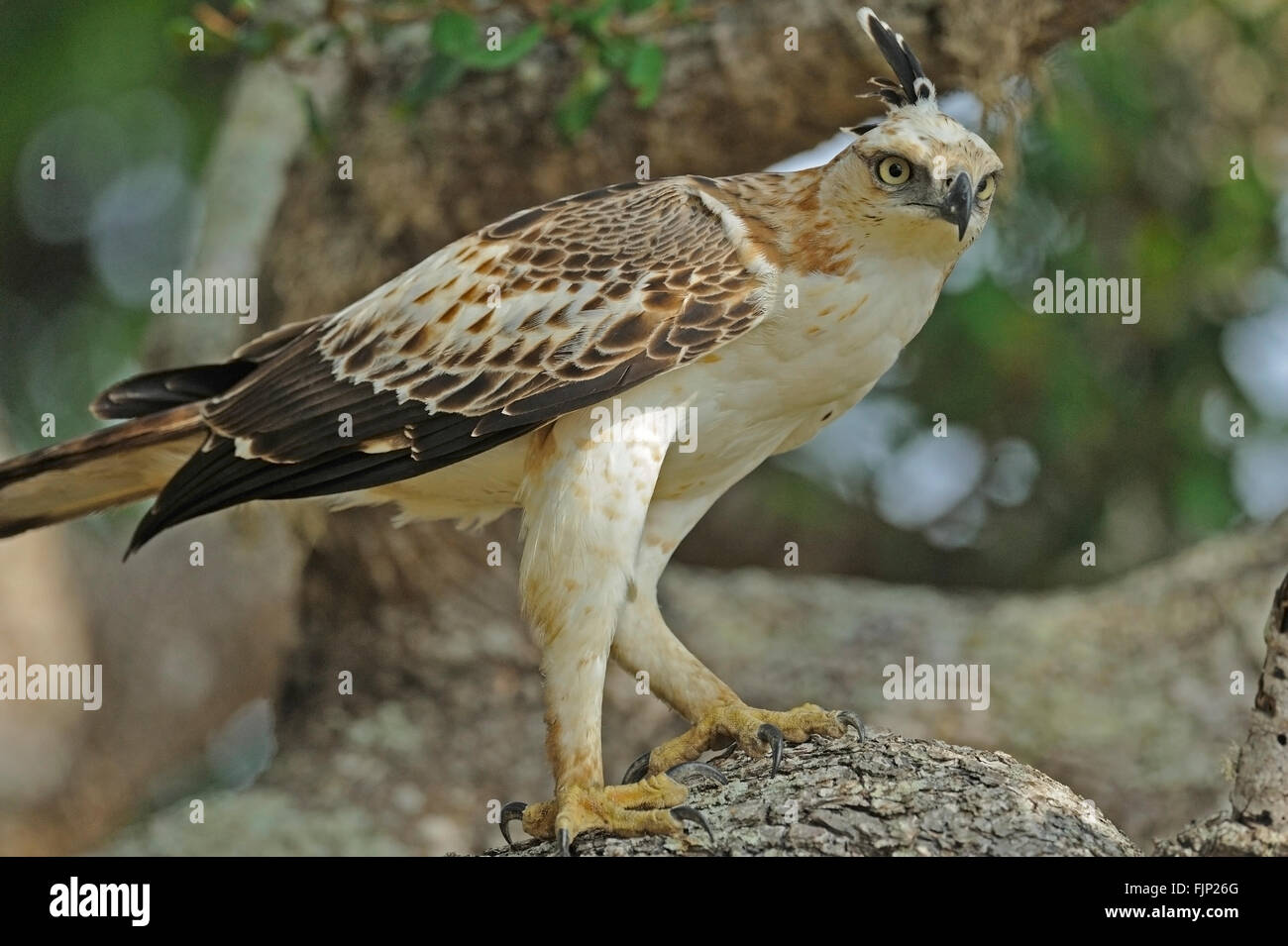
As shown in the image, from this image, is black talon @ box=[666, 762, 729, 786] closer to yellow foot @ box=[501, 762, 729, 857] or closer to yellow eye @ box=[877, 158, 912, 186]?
yellow foot @ box=[501, 762, 729, 857]

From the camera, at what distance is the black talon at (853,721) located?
4.77 m

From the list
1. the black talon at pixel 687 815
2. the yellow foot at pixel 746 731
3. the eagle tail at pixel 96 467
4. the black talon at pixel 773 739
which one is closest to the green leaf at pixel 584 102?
the eagle tail at pixel 96 467

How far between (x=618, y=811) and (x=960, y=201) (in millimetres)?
2140

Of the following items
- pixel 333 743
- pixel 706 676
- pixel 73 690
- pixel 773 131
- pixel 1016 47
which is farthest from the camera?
pixel 73 690

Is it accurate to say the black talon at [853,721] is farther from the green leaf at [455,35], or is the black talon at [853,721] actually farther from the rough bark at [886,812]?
the green leaf at [455,35]

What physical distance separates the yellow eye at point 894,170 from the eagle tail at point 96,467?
2.56 m

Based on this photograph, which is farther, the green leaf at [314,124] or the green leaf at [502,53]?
the green leaf at [314,124]

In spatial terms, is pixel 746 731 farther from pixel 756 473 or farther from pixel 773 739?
pixel 756 473

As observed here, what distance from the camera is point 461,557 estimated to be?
767cm

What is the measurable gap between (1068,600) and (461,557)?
316 cm

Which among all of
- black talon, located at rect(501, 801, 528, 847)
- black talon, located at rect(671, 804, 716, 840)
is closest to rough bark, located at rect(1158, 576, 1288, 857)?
black talon, located at rect(671, 804, 716, 840)

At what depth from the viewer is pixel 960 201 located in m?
4.45
